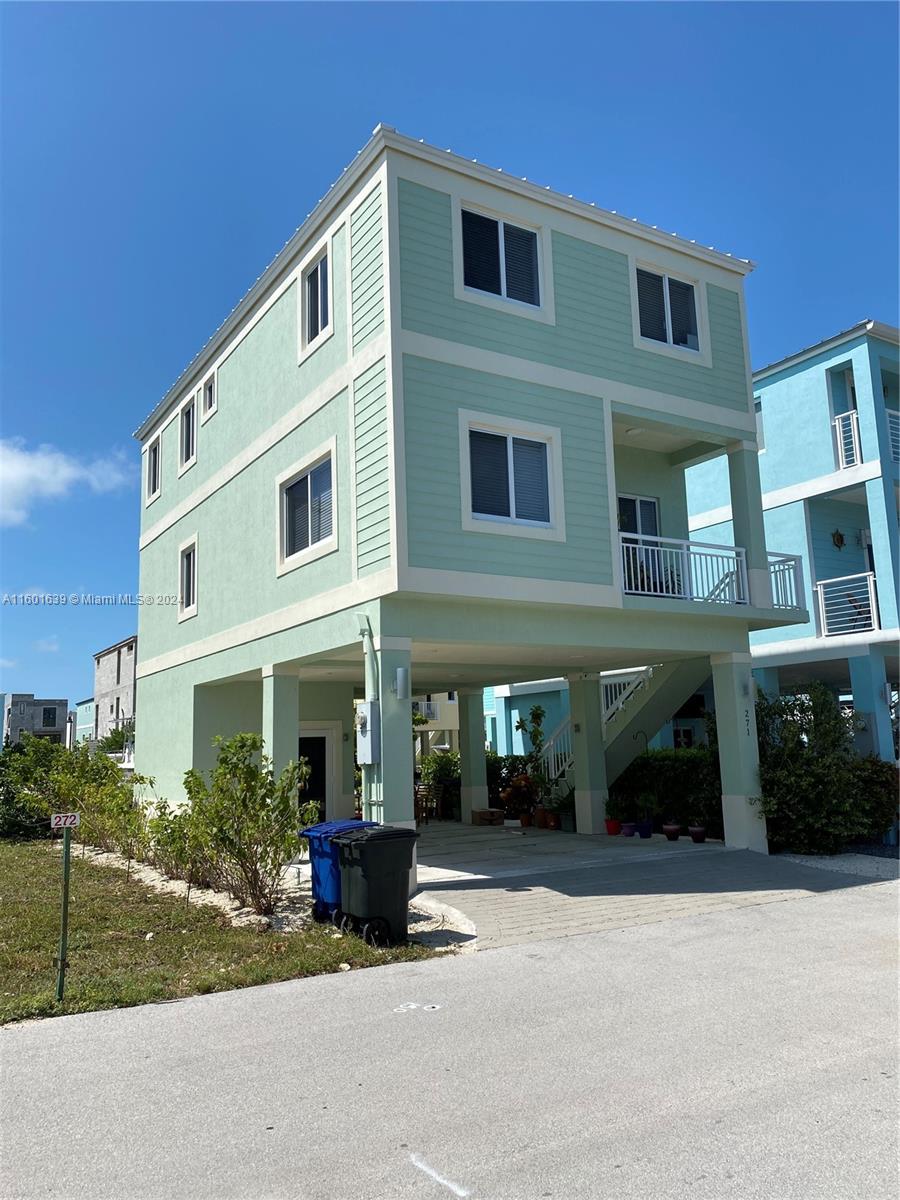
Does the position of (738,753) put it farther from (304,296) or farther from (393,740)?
(304,296)

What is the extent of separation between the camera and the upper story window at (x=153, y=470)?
22.1 metres

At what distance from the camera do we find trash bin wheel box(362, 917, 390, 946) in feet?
29.2

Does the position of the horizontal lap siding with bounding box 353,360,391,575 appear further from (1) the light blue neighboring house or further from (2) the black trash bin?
(1) the light blue neighboring house

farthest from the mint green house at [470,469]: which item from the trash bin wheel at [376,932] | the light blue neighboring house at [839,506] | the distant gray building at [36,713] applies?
the distant gray building at [36,713]

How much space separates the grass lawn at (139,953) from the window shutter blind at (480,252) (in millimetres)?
9104

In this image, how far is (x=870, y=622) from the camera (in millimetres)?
18484

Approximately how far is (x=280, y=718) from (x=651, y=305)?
9280 mm

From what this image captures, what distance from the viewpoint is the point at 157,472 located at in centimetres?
2220

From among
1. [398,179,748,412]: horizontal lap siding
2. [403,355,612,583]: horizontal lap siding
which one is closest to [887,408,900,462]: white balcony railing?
[398,179,748,412]: horizontal lap siding

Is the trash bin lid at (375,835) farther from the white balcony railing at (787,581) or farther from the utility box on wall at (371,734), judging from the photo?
the white balcony railing at (787,581)

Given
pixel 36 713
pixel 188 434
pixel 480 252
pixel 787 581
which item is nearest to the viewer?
pixel 480 252

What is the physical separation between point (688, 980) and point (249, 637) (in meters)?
10.1

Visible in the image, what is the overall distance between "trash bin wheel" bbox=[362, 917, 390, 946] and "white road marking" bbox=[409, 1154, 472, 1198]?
4.65 metres

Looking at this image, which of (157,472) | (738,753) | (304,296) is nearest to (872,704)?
(738,753)
